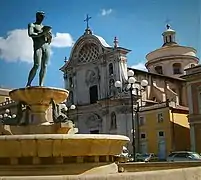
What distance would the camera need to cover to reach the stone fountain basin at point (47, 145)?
17.7 ft

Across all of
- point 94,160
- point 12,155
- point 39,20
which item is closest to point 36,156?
point 12,155

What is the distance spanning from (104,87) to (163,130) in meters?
8.28

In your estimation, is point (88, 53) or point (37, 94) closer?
point (37, 94)

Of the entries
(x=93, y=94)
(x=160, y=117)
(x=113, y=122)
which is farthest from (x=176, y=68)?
(x=160, y=117)

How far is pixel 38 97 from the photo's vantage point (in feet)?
27.2

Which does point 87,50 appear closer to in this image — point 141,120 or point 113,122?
point 113,122

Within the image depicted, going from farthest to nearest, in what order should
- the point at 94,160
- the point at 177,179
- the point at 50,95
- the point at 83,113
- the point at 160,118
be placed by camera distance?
the point at 83,113 < the point at 160,118 < the point at 50,95 < the point at 94,160 < the point at 177,179

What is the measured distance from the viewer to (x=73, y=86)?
40.0 meters

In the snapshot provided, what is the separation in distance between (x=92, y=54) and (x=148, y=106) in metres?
9.43

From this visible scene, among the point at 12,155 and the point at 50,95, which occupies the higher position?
the point at 50,95

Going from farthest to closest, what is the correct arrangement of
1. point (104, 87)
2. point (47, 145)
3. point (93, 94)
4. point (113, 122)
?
point (93, 94), point (104, 87), point (113, 122), point (47, 145)

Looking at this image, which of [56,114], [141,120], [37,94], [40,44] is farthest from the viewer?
[141,120]

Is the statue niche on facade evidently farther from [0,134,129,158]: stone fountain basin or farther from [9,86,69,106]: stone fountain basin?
[0,134,129,158]: stone fountain basin

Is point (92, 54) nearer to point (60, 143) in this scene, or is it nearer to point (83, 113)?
point (83, 113)
